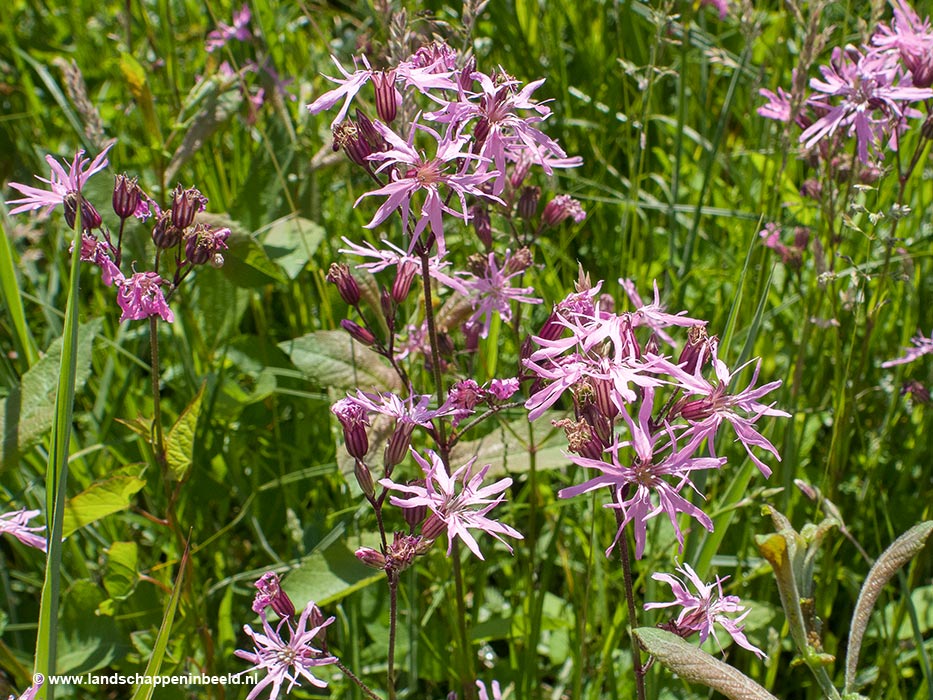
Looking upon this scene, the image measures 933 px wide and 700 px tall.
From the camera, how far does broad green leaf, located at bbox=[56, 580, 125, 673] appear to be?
211 centimetres

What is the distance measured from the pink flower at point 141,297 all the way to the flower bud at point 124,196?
16 centimetres

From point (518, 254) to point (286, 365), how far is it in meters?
1.09

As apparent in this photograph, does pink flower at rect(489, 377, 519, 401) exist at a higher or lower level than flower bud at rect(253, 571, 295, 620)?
higher

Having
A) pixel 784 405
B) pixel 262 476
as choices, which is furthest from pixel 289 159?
pixel 784 405

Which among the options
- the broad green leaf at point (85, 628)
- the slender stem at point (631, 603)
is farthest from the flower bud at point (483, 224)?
the broad green leaf at point (85, 628)

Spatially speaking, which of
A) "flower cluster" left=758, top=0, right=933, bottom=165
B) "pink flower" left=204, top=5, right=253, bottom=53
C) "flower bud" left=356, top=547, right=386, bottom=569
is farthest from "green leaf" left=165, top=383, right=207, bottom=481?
"pink flower" left=204, top=5, right=253, bottom=53

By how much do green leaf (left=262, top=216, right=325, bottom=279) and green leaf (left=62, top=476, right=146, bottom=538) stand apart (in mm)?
884

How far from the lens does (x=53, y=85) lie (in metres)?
3.17

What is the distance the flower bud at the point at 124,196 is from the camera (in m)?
1.85

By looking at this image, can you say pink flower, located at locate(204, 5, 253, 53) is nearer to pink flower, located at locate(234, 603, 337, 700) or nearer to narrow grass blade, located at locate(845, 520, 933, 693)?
pink flower, located at locate(234, 603, 337, 700)

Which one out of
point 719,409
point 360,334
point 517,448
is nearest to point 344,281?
point 360,334

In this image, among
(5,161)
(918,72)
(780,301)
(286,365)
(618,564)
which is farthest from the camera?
(5,161)

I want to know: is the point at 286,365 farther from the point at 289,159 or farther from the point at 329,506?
the point at 289,159

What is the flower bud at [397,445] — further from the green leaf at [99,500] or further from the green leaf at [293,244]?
the green leaf at [293,244]
